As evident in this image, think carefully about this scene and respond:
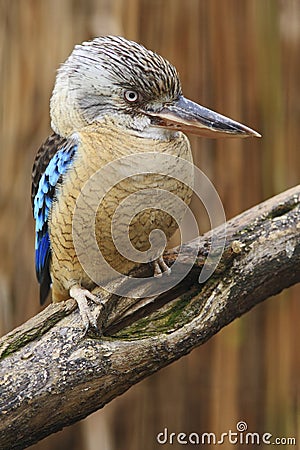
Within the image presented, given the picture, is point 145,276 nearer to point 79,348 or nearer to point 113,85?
point 79,348

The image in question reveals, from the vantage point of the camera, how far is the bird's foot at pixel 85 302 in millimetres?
1214

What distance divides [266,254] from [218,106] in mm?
728

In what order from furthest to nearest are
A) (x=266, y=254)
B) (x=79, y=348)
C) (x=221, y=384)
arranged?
(x=221, y=384), (x=266, y=254), (x=79, y=348)

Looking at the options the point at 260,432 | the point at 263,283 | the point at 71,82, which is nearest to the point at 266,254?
the point at 263,283

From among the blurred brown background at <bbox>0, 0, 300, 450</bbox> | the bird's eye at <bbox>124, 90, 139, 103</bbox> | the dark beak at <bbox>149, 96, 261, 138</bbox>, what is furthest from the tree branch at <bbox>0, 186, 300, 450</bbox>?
the blurred brown background at <bbox>0, 0, 300, 450</bbox>

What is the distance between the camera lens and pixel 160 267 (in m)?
1.35

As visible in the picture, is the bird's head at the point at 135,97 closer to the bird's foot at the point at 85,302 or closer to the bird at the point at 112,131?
the bird at the point at 112,131

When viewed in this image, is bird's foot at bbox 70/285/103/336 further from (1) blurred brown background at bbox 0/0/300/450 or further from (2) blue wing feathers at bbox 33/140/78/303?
(1) blurred brown background at bbox 0/0/300/450

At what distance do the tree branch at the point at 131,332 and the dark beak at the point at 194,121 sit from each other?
159mm

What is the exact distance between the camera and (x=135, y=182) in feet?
4.08

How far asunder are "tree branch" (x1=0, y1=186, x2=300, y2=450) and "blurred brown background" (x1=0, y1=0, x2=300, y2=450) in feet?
1.97

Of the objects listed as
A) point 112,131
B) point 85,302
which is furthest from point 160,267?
point 112,131

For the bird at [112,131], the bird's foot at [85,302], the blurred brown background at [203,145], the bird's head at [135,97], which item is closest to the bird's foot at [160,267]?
the bird at [112,131]

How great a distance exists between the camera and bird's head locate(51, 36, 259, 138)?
1277mm
